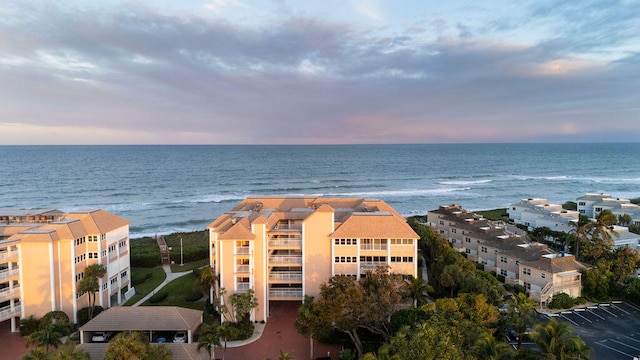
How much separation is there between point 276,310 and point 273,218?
8301mm

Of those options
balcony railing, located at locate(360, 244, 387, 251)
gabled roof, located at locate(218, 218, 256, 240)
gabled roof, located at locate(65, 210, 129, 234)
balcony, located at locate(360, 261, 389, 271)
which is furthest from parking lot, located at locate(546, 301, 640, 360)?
gabled roof, located at locate(65, 210, 129, 234)

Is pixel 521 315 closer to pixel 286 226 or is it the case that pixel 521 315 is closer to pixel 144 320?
pixel 286 226

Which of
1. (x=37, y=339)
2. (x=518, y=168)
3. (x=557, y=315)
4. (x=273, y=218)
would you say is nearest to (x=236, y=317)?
(x=273, y=218)

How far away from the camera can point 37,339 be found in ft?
81.9

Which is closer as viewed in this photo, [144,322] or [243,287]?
[144,322]

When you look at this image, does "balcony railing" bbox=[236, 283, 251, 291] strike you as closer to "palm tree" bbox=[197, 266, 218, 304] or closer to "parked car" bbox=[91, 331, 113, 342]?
"palm tree" bbox=[197, 266, 218, 304]

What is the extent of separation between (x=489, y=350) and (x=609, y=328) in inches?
646

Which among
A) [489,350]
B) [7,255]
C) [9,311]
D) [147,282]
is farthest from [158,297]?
[489,350]

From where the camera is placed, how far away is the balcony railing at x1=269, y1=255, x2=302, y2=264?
35406mm

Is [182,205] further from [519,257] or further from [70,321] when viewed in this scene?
[519,257]

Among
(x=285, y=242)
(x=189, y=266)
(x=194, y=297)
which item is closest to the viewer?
(x=285, y=242)

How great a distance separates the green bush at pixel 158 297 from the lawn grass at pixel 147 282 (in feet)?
4.87

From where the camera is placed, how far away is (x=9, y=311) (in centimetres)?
3117

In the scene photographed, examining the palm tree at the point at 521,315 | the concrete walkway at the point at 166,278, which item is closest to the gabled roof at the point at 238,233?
the concrete walkway at the point at 166,278
